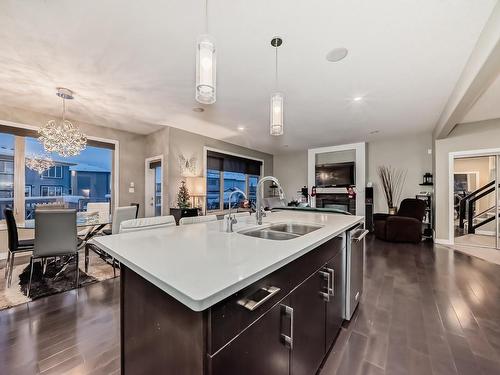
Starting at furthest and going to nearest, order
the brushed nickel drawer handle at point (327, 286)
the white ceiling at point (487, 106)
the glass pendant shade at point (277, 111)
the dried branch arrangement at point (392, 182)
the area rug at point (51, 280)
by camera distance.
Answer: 1. the dried branch arrangement at point (392, 182)
2. the white ceiling at point (487, 106)
3. the area rug at point (51, 280)
4. the glass pendant shade at point (277, 111)
5. the brushed nickel drawer handle at point (327, 286)

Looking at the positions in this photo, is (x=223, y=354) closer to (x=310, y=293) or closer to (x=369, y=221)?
(x=310, y=293)

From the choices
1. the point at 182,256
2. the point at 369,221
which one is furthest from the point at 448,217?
the point at 182,256

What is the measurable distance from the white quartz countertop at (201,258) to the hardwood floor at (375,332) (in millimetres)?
966

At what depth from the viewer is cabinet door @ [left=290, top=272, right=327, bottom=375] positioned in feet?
3.54

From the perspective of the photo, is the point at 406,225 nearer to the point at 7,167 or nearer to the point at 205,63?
the point at 205,63

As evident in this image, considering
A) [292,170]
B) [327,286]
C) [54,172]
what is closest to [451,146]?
[292,170]

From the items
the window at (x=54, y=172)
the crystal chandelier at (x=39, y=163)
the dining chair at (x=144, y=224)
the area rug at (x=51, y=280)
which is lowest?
the area rug at (x=51, y=280)

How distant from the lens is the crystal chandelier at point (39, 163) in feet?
13.2

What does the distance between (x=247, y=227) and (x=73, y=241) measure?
2356mm

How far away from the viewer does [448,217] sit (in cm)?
472

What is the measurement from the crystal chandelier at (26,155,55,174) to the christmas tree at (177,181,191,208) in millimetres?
2507

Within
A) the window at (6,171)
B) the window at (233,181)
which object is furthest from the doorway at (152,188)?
the window at (6,171)

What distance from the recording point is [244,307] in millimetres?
731

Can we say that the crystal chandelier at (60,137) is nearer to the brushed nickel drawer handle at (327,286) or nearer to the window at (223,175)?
the window at (223,175)
